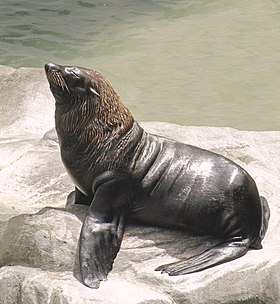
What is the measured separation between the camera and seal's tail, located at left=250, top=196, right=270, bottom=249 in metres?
4.59

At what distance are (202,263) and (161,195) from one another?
1.47ft

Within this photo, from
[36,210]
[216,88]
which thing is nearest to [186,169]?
[36,210]

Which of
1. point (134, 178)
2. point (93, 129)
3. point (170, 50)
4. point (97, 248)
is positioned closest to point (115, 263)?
point (97, 248)

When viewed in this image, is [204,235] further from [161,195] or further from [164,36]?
[164,36]

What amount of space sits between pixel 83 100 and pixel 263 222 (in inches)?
46.9

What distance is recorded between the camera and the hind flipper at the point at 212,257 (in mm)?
4320

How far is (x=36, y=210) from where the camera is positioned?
499 cm

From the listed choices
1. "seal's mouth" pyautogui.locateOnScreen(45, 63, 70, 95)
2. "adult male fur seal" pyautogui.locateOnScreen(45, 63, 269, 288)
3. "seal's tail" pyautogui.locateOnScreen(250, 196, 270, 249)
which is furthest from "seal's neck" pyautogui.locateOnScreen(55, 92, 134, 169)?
"seal's tail" pyautogui.locateOnScreen(250, 196, 270, 249)

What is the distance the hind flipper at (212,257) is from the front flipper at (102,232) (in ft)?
0.89

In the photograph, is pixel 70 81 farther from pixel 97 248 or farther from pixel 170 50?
pixel 170 50

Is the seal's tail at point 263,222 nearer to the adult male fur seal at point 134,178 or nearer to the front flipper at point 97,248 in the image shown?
the adult male fur seal at point 134,178

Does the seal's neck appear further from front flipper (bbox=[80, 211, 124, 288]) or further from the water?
the water

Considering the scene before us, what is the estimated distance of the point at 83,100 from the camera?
4574 mm

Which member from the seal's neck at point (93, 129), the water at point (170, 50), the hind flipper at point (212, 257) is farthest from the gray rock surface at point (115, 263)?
the water at point (170, 50)
